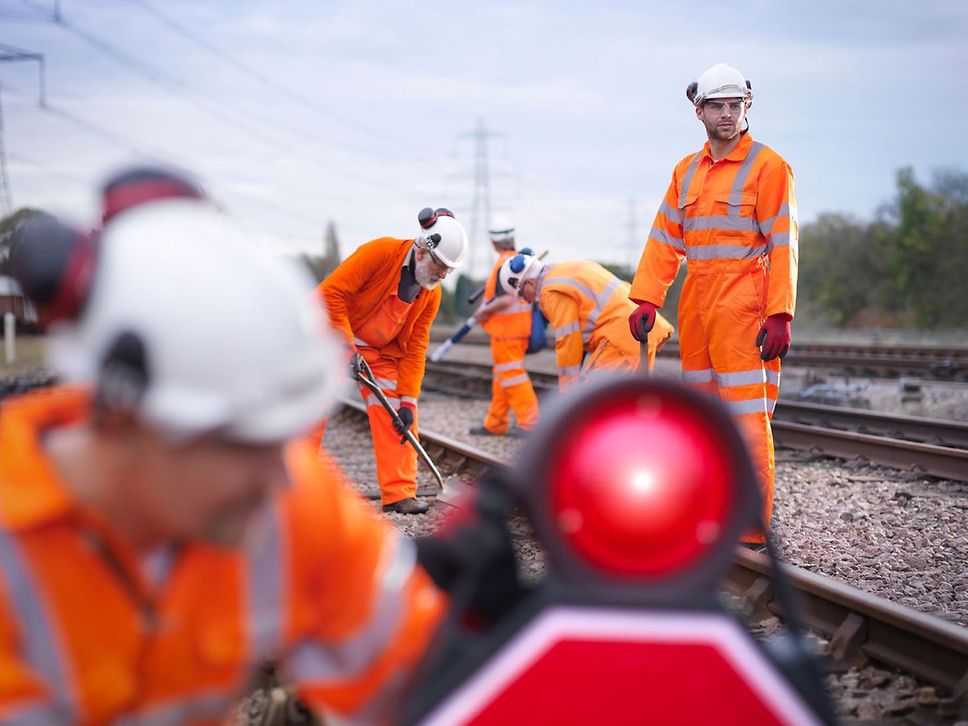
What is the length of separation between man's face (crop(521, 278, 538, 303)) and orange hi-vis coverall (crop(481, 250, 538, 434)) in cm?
178

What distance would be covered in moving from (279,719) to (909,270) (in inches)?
1688

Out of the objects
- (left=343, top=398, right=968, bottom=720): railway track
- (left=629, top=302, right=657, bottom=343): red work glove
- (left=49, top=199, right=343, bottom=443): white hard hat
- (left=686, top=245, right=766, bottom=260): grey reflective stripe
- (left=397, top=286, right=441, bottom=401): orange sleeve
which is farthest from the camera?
(left=397, top=286, right=441, bottom=401): orange sleeve

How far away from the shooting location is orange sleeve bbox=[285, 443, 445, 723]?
4.34 feet

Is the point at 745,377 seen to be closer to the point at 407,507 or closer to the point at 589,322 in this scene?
the point at 407,507

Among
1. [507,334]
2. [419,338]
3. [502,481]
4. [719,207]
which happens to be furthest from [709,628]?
[507,334]

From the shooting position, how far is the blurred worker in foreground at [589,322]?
292 inches

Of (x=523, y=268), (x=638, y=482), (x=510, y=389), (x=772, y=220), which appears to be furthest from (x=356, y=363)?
(x=638, y=482)

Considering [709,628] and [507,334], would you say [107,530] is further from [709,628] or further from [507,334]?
[507,334]

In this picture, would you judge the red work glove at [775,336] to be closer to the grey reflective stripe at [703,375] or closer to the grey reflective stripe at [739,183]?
the grey reflective stripe at [703,375]

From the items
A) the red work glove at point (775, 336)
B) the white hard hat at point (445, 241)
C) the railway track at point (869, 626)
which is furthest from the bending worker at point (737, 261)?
the white hard hat at point (445, 241)

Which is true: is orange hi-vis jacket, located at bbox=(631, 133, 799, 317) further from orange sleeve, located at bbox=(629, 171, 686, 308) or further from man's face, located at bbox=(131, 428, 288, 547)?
man's face, located at bbox=(131, 428, 288, 547)

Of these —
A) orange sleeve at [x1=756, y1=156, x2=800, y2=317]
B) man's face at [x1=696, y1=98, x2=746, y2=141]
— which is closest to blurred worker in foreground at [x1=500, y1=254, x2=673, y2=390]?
orange sleeve at [x1=756, y1=156, x2=800, y2=317]

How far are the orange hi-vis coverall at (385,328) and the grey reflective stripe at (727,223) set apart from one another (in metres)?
1.68

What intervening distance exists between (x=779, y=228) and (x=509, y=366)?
16.0 feet
